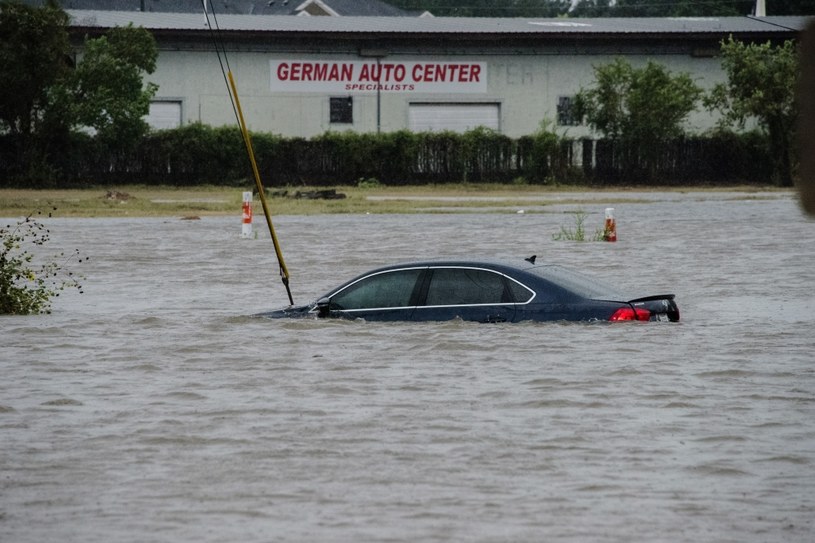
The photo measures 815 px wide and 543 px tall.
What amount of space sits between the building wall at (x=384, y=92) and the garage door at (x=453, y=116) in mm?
274

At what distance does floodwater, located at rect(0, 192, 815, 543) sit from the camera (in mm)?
8609

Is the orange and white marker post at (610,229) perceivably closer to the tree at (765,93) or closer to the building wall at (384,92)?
the building wall at (384,92)

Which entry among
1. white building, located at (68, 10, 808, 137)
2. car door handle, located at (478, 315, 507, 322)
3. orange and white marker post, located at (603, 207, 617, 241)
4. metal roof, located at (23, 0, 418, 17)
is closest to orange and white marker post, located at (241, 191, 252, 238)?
orange and white marker post, located at (603, 207, 617, 241)

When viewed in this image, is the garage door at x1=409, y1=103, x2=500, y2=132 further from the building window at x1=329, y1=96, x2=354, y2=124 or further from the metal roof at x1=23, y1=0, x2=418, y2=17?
the metal roof at x1=23, y1=0, x2=418, y2=17

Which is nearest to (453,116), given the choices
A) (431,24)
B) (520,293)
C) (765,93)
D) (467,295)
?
(431,24)

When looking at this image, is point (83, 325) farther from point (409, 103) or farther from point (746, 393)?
point (409, 103)

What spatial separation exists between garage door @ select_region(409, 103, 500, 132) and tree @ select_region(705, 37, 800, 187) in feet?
26.7

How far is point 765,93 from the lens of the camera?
54188 mm

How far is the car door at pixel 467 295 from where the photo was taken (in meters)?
15.8

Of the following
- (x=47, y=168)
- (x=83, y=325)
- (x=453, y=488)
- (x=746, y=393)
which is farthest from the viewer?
(x=47, y=168)

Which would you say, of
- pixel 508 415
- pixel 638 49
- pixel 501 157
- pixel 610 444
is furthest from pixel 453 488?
pixel 638 49

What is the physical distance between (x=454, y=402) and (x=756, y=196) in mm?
37603

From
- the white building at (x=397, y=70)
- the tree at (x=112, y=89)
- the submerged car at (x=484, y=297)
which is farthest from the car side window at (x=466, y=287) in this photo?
the white building at (x=397, y=70)

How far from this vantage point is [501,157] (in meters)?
54.6
